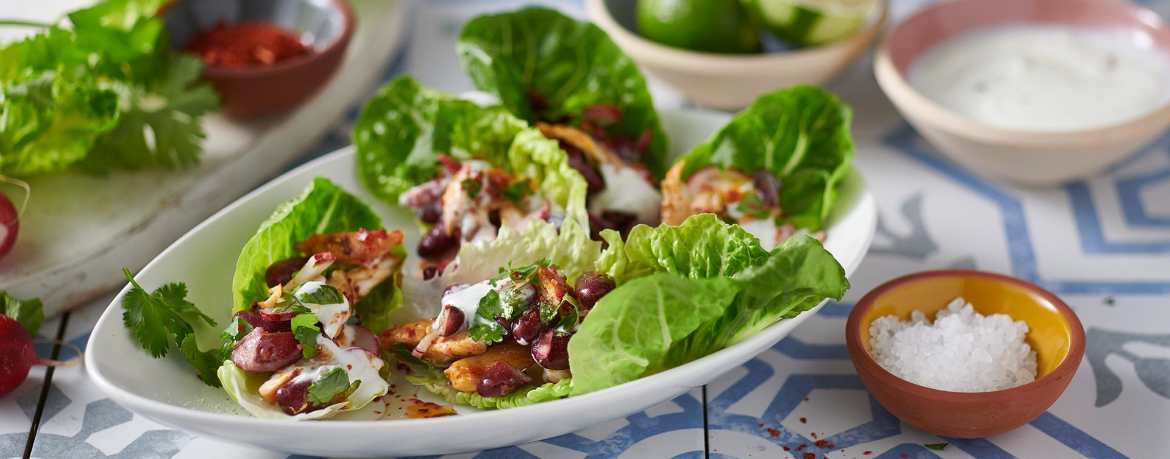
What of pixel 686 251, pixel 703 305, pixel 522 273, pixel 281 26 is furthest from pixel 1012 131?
pixel 281 26

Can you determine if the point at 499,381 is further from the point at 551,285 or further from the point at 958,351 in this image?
the point at 958,351

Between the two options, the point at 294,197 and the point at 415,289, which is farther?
the point at 294,197

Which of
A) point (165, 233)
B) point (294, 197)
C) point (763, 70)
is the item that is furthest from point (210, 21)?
point (763, 70)

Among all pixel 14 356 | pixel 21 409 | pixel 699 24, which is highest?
pixel 699 24

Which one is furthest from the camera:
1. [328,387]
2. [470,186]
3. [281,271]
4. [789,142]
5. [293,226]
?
[789,142]

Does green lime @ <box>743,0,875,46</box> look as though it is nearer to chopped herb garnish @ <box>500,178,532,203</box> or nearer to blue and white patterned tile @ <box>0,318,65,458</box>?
chopped herb garnish @ <box>500,178,532,203</box>

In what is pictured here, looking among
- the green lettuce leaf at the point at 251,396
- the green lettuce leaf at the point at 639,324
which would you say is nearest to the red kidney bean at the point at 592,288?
the green lettuce leaf at the point at 639,324

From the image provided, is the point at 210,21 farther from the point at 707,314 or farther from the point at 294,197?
the point at 707,314
